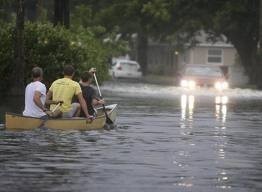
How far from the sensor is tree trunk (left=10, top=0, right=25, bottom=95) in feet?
93.6

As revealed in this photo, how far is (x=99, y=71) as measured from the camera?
3716 cm

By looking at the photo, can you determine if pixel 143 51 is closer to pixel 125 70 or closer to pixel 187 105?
pixel 125 70

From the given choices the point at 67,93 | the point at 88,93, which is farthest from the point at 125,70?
the point at 67,93

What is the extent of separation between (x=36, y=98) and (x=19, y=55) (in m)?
8.52

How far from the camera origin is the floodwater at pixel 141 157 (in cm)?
1251

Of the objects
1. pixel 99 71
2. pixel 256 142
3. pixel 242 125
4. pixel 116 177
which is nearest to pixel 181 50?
pixel 99 71

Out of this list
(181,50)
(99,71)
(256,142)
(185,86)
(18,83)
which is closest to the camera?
(256,142)

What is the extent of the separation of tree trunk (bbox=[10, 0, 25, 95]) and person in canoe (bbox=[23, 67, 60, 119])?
796 cm

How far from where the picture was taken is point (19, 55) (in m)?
28.5

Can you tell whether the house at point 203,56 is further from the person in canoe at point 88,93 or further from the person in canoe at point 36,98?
the person in canoe at point 36,98

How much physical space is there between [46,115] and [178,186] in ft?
27.5

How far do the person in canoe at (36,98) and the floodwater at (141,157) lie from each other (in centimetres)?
57

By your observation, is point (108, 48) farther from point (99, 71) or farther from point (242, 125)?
point (242, 125)

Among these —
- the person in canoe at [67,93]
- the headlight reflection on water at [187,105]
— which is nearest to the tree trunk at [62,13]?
the headlight reflection on water at [187,105]
